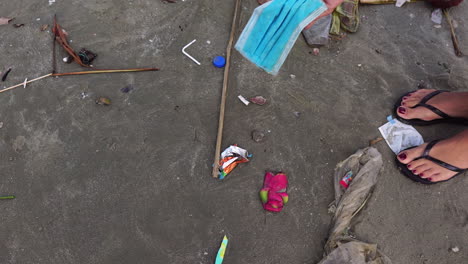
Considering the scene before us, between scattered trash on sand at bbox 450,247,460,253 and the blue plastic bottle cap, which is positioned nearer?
scattered trash on sand at bbox 450,247,460,253

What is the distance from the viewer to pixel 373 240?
207cm

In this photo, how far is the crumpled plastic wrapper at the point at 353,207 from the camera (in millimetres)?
1958

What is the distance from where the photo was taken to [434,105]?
7.80 feet

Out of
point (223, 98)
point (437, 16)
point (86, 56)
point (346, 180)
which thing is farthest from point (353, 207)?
point (86, 56)

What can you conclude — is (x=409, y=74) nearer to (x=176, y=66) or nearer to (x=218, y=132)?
(x=218, y=132)

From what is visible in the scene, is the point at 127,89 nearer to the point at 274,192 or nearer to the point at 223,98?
the point at 223,98

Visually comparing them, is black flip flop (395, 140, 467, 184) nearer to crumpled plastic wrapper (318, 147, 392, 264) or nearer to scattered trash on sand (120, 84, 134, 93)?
crumpled plastic wrapper (318, 147, 392, 264)

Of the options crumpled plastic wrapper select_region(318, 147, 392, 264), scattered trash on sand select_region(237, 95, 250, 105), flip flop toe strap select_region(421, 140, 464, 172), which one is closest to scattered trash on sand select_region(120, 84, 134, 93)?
scattered trash on sand select_region(237, 95, 250, 105)

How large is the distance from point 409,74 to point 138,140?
2.43 metres

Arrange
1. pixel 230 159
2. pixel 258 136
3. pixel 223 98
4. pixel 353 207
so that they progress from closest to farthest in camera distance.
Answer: pixel 353 207, pixel 230 159, pixel 258 136, pixel 223 98

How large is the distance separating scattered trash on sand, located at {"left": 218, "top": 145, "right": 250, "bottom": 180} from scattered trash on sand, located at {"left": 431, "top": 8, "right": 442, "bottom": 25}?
2442 mm

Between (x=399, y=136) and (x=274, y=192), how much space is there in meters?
1.13

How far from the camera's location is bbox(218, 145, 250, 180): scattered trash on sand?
2.23 meters

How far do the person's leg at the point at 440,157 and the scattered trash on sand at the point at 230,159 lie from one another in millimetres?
1175
